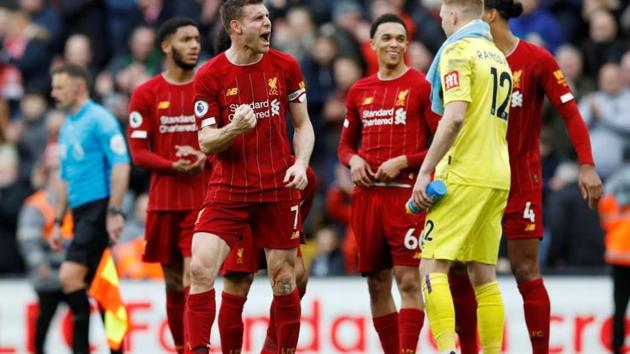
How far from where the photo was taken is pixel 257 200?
10500 millimetres

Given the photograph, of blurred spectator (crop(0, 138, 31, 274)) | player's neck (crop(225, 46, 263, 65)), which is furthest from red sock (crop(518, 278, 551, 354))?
blurred spectator (crop(0, 138, 31, 274))

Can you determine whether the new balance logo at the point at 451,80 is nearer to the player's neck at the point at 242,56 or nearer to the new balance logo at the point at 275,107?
the new balance logo at the point at 275,107

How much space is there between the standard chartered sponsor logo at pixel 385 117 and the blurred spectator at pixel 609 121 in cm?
565

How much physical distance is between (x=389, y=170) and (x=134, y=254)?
581 centimetres

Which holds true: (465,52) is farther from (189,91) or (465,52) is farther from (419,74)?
(189,91)

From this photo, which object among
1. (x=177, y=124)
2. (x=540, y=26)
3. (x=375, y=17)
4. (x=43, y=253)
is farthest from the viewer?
(x=375, y=17)

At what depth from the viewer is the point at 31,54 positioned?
65.3 feet

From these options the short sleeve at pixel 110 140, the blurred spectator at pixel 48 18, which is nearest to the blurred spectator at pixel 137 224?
the short sleeve at pixel 110 140

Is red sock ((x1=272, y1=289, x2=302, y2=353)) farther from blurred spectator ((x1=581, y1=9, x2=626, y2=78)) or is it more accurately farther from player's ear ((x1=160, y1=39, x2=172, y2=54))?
blurred spectator ((x1=581, y1=9, x2=626, y2=78))

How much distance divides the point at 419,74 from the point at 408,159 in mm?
764

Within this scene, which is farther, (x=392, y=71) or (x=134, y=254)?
(x=134, y=254)

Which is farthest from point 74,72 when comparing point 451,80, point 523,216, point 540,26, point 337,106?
point 540,26

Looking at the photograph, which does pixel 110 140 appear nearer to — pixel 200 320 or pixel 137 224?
pixel 200 320

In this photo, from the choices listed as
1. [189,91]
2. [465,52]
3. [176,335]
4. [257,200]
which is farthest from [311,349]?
[465,52]
